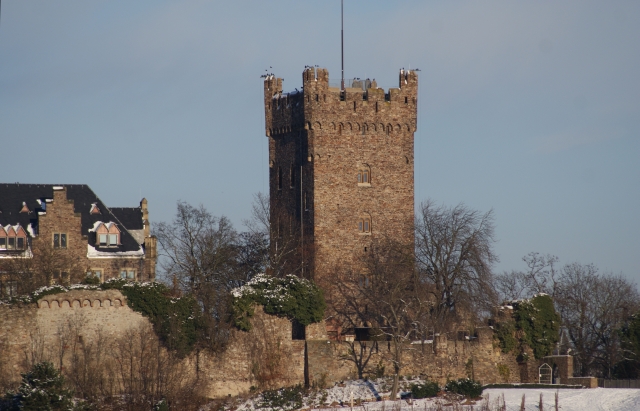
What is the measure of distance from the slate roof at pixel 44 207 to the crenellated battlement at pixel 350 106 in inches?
356

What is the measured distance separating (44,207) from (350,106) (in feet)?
49.7

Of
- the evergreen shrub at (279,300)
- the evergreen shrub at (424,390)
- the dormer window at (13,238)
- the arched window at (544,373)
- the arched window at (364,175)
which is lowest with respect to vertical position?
the evergreen shrub at (424,390)

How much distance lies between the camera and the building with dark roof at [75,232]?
2886 inches

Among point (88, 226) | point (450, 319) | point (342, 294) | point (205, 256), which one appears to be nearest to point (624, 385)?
point (450, 319)

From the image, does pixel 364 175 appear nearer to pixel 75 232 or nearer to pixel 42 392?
pixel 75 232

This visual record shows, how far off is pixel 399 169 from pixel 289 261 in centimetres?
710

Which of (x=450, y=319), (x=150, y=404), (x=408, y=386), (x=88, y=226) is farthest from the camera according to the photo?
(x=88, y=226)

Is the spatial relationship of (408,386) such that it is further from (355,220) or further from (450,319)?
(355,220)

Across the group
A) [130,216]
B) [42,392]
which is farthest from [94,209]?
[42,392]

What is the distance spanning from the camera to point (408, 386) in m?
64.9

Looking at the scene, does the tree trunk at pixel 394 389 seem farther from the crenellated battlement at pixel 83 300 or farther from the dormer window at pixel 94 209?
the dormer window at pixel 94 209

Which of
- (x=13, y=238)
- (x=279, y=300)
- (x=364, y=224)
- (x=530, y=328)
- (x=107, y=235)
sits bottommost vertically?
(x=530, y=328)

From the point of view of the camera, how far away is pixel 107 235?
75312 mm

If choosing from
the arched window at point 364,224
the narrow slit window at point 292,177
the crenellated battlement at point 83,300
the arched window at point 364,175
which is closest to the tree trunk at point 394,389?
the crenellated battlement at point 83,300
